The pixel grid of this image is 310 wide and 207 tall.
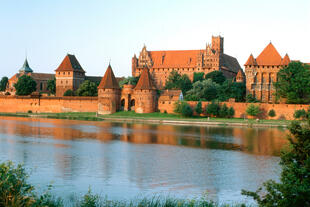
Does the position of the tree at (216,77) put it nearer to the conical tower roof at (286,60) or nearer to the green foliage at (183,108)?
the conical tower roof at (286,60)

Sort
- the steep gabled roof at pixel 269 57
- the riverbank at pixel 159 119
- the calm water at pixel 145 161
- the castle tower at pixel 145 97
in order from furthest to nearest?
the steep gabled roof at pixel 269 57 < the castle tower at pixel 145 97 < the riverbank at pixel 159 119 < the calm water at pixel 145 161

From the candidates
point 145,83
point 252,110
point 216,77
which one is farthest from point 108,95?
point 216,77

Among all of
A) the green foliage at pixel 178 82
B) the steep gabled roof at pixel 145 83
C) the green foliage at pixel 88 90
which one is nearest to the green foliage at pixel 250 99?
the green foliage at pixel 178 82

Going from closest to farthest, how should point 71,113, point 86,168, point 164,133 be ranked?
1. point 86,168
2. point 164,133
3. point 71,113

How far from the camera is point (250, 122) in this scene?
1414 inches

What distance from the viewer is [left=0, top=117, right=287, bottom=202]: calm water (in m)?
12.3

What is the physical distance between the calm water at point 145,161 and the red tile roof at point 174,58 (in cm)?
3405

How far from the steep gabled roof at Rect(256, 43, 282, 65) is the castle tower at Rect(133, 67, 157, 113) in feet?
39.8

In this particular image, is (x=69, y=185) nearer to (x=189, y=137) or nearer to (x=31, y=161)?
(x=31, y=161)

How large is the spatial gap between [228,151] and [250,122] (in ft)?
53.2

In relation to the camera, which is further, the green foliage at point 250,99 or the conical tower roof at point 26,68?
the conical tower roof at point 26,68

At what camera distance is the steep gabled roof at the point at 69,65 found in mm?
55594

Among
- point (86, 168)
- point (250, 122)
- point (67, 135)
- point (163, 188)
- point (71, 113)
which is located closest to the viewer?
point (163, 188)

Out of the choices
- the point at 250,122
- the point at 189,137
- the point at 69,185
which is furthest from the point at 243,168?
the point at 250,122
